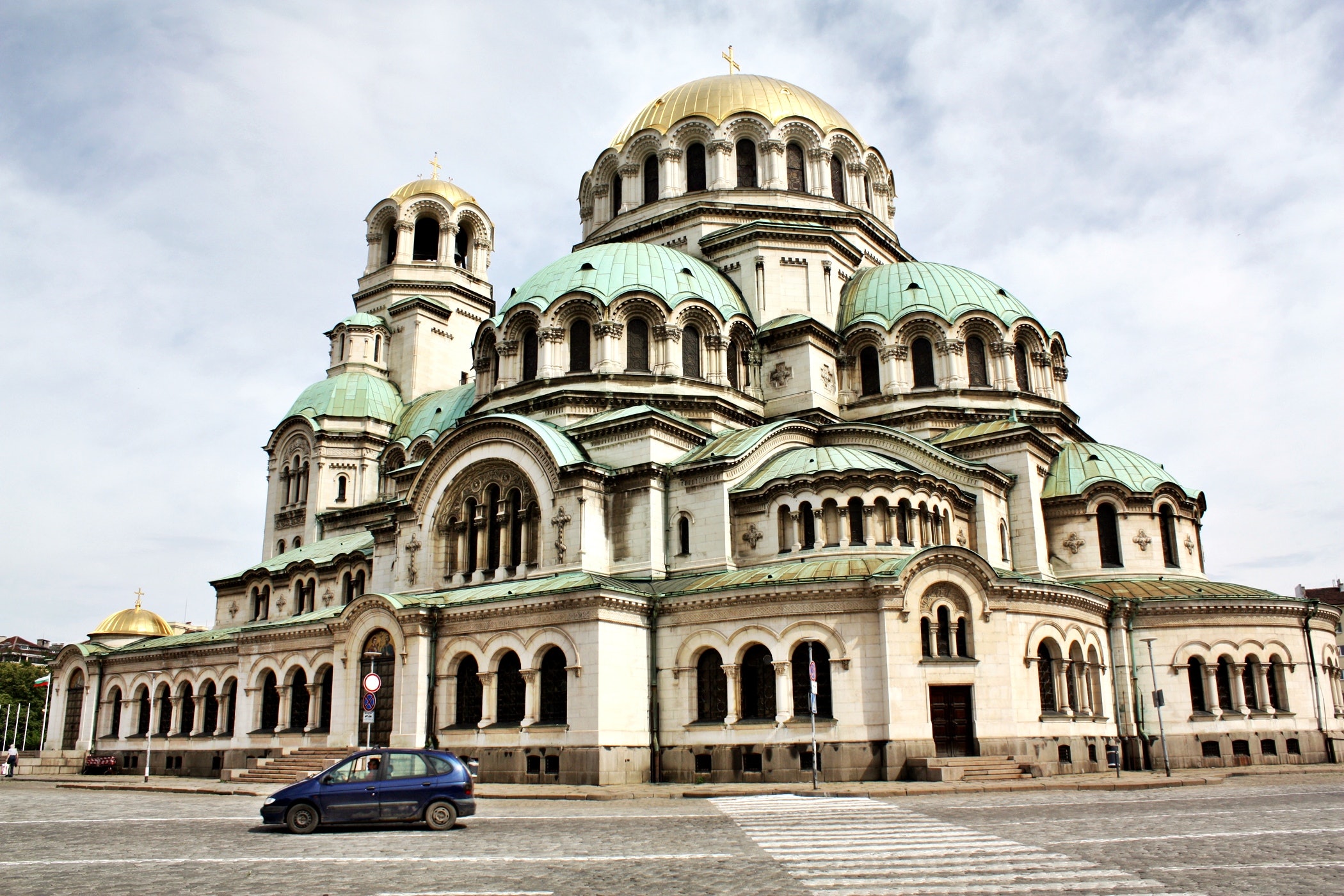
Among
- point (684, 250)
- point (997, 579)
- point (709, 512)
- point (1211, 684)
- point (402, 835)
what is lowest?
point (402, 835)

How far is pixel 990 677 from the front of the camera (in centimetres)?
2842

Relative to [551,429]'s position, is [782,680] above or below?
below

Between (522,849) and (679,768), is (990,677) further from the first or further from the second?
(522,849)

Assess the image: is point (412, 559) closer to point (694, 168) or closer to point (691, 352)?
point (691, 352)

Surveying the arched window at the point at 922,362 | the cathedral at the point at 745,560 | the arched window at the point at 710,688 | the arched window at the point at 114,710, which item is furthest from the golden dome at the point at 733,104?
the arched window at the point at 114,710

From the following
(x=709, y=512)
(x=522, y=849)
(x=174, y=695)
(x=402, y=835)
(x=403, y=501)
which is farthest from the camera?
(x=174, y=695)

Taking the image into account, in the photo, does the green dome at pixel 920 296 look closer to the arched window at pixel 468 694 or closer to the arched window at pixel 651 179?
the arched window at pixel 651 179

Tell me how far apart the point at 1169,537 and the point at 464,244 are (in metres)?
38.0

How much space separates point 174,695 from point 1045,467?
33451 millimetres

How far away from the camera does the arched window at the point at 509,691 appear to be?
3052cm

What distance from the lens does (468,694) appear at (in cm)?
3173

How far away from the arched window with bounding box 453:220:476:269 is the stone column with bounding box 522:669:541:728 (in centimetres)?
3269

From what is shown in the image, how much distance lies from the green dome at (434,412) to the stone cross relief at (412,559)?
9.84m

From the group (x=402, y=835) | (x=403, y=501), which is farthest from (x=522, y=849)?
(x=403, y=501)
